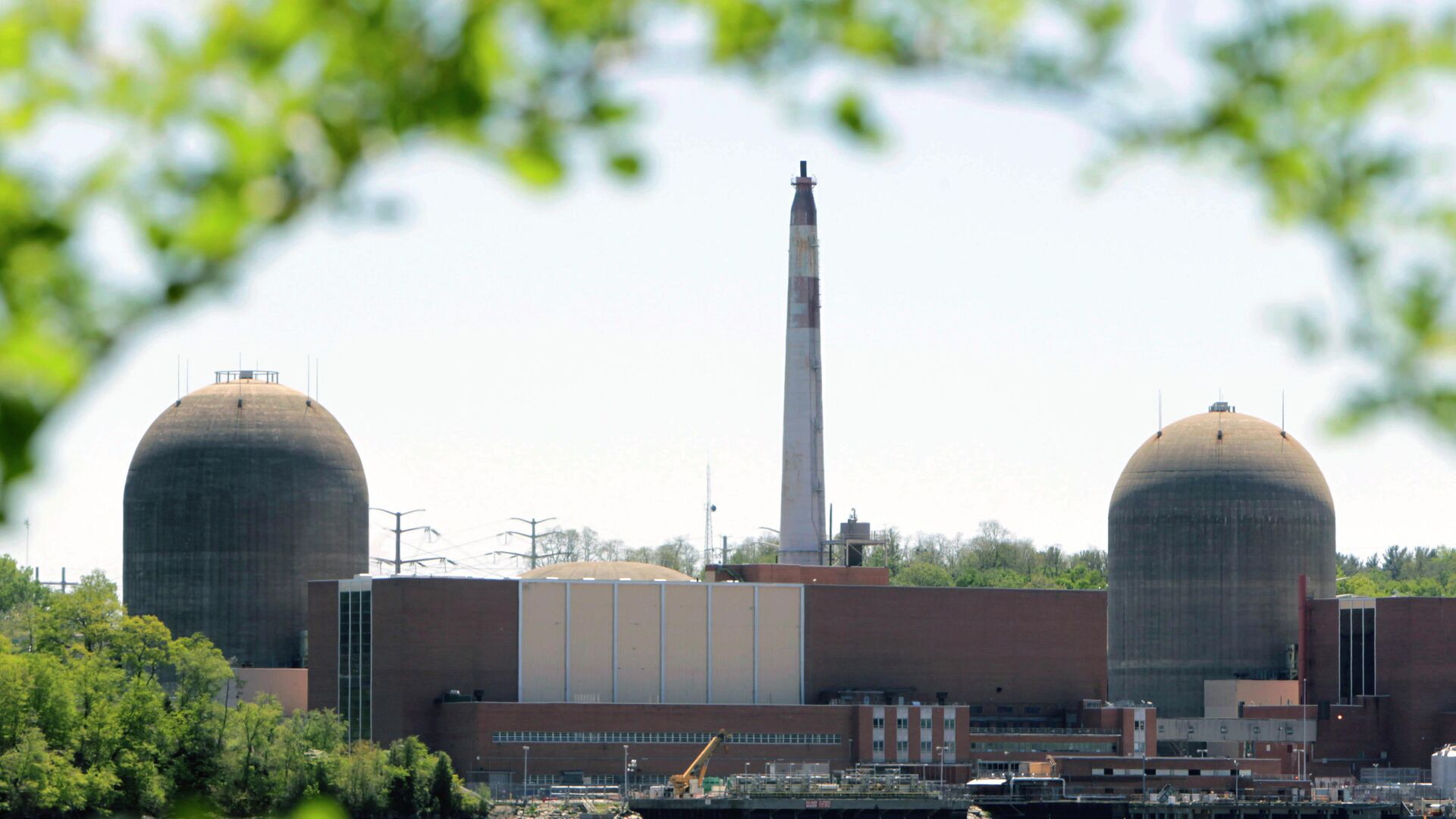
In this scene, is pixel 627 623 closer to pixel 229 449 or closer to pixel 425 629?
pixel 425 629

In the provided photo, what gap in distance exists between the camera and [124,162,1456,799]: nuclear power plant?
316 feet

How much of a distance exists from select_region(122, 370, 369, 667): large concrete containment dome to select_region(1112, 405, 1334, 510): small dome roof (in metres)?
42.1

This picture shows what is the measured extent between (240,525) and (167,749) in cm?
2377

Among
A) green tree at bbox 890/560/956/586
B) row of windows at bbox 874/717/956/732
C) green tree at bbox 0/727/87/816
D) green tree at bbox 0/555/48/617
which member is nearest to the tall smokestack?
row of windows at bbox 874/717/956/732

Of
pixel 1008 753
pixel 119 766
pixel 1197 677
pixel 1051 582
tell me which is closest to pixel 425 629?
pixel 119 766

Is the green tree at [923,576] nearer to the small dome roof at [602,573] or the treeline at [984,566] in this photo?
the treeline at [984,566]

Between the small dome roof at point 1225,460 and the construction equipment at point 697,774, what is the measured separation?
30.0m

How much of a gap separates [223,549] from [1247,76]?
108m

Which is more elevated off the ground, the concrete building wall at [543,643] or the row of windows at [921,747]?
the concrete building wall at [543,643]

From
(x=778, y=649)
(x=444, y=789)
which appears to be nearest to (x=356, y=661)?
(x=444, y=789)

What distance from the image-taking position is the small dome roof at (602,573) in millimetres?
103938

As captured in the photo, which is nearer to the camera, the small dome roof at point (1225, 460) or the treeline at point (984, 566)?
the small dome roof at point (1225, 460)

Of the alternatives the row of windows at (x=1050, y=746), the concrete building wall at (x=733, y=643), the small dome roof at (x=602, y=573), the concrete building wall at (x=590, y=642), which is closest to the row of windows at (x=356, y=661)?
the small dome roof at (x=602, y=573)

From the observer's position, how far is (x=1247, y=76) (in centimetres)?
461
